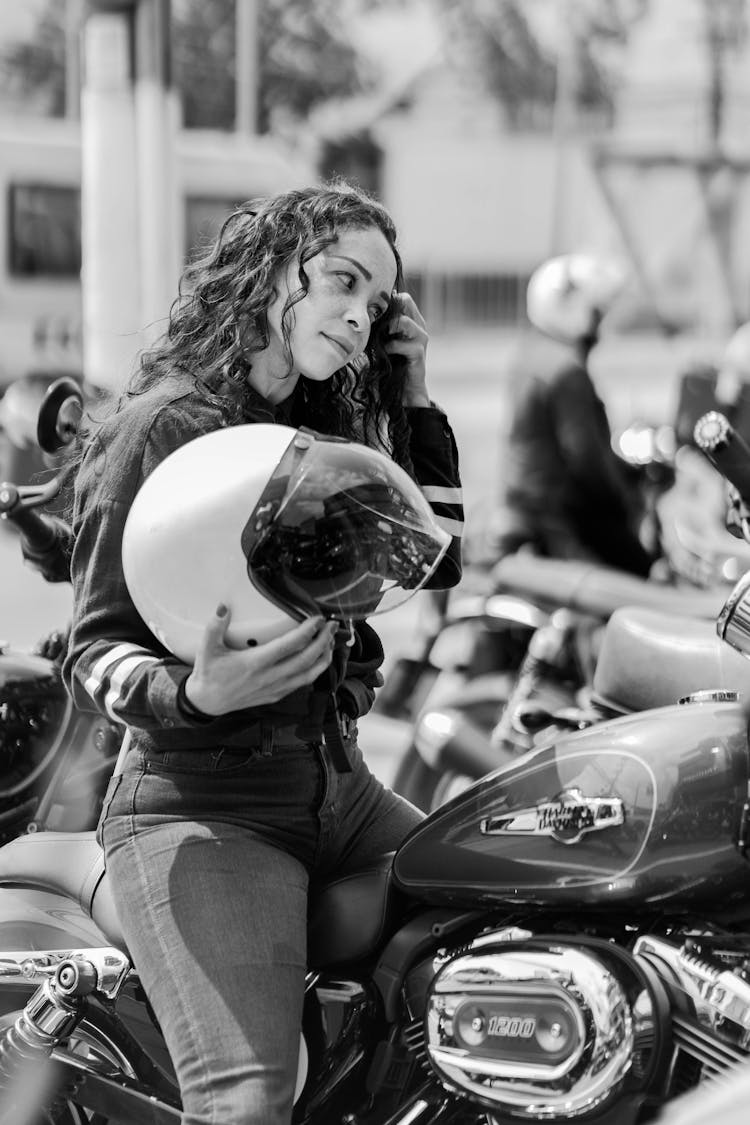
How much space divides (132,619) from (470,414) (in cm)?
1751

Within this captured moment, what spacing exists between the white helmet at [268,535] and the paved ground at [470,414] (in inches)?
83.0

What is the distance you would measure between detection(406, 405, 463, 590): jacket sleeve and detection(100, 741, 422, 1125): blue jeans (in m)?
0.44

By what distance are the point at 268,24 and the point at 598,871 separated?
33623mm

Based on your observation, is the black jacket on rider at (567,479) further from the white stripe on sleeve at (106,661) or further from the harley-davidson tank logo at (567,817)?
the white stripe on sleeve at (106,661)

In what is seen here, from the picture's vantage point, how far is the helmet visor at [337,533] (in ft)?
6.44

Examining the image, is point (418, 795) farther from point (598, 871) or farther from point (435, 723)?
point (598, 871)

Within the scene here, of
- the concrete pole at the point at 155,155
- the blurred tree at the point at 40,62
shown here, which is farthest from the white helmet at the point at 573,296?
the blurred tree at the point at 40,62

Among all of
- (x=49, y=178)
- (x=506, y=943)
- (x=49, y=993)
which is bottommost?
(x=49, y=178)

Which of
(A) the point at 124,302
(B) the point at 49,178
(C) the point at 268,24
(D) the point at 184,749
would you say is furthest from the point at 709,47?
(D) the point at 184,749

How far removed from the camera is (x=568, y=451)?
552 cm

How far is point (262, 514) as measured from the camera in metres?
1.96

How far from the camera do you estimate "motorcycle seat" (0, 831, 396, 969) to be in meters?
2.24

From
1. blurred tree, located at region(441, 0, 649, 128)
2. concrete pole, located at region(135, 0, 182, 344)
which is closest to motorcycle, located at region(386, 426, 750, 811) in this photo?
concrete pole, located at region(135, 0, 182, 344)

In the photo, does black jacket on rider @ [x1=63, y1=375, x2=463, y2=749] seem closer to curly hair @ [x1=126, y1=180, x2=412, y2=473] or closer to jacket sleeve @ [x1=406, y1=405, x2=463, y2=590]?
curly hair @ [x1=126, y1=180, x2=412, y2=473]
